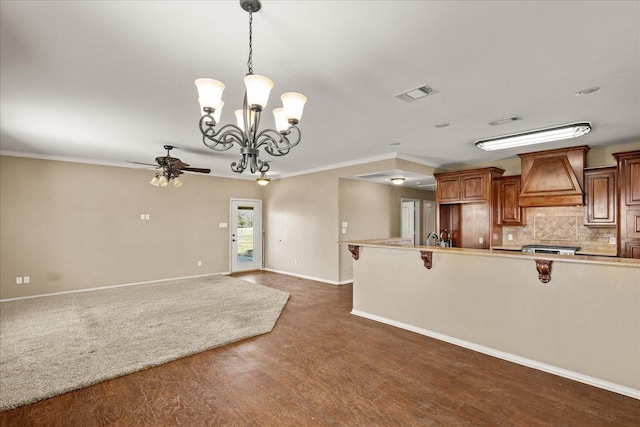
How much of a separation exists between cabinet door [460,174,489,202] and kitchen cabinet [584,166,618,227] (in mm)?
1389

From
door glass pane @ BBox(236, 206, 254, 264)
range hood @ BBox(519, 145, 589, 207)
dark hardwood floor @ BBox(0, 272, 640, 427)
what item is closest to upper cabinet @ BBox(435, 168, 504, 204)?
range hood @ BBox(519, 145, 589, 207)

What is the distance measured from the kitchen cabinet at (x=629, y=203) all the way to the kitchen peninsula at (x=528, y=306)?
225 centimetres

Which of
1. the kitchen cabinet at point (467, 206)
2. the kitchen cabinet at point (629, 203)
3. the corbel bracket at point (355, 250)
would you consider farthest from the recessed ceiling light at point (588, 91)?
the corbel bracket at point (355, 250)

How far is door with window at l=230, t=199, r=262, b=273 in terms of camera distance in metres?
8.06

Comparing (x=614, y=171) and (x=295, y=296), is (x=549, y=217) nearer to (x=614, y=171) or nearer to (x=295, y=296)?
(x=614, y=171)

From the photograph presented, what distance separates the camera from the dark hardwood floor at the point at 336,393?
219 cm

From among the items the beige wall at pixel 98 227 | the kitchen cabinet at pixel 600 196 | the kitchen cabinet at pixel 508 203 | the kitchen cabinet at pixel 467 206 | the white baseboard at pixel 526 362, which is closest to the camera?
the white baseboard at pixel 526 362

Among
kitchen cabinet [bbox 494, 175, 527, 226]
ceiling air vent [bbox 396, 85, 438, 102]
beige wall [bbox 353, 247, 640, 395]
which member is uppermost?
ceiling air vent [bbox 396, 85, 438, 102]

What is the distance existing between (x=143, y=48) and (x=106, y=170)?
5199mm

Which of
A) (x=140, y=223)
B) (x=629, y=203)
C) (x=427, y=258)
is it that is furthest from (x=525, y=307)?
(x=140, y=223)

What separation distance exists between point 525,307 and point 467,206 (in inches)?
147

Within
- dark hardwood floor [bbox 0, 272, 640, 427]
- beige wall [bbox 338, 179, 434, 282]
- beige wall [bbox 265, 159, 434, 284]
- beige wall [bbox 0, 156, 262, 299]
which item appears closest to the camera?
dark hardwood floor [bbox 0, 272, 640, 427]

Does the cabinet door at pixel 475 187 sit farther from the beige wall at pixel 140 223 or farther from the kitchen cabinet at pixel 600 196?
the kitchen cabinet at pixel 600 196

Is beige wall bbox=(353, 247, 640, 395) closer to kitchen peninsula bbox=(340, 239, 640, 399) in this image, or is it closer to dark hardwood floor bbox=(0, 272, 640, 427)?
kitchen peninsula bbox=(340, 239, 640, 399)
